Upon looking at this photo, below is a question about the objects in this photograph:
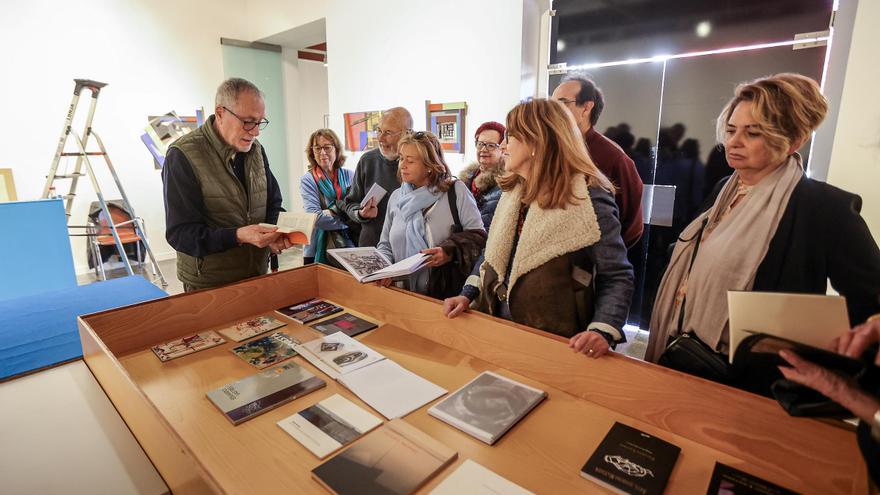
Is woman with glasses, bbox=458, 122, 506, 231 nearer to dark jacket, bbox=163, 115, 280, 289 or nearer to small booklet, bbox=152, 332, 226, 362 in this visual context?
dark jacket, bbox=163, 115, 280, 289

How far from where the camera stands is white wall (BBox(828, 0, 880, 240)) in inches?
89.9

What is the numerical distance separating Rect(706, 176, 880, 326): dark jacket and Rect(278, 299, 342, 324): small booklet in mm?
1404

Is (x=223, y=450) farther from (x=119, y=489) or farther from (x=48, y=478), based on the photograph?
(x=48, y=478)

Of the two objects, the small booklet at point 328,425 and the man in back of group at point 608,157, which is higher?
the man in back of group at point 608,157

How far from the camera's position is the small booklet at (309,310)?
1660 millimetres

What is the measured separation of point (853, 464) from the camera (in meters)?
0.81

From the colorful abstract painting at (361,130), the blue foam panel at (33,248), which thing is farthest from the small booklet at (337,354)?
the colorful abstract painting at (361,130)

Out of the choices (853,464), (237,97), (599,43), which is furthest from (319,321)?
(599,43)

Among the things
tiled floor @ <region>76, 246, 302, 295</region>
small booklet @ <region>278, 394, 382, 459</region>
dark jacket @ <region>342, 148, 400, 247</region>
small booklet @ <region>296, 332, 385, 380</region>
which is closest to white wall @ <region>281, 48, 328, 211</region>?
tiled floor @ <region>76, 246, 302, 295</region>

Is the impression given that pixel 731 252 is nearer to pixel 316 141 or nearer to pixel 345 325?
pixel 345 325

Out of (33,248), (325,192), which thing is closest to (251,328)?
(325,192)

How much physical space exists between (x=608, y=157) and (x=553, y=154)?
3.10 feet

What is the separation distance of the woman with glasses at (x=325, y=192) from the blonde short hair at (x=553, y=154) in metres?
1.72

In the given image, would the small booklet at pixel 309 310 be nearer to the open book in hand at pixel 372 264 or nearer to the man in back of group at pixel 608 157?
the open book in hand at pixel 372 264
